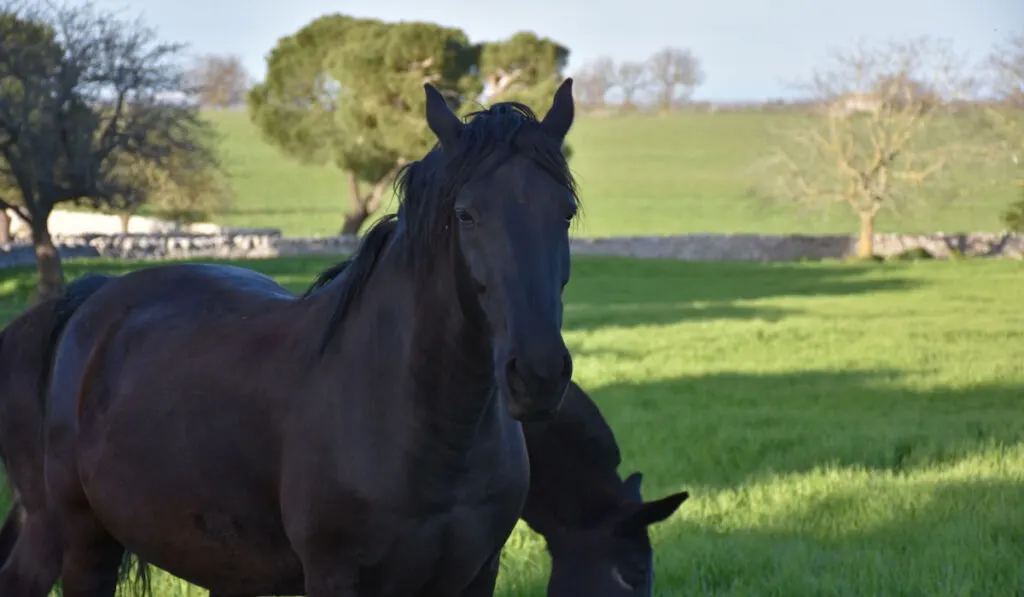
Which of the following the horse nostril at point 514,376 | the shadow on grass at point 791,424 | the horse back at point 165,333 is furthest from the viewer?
the shadow on grass at point 791,424

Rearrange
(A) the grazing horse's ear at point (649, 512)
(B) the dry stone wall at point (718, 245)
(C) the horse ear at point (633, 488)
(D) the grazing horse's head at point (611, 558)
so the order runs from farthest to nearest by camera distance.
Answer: (B) the dry stone wall at point (718, 245) < (C) the horse ear at point (633, 488) < (D) the grazing horse's head at point (611, 558) < (A) the grazing horse's ear at point (649, 512)

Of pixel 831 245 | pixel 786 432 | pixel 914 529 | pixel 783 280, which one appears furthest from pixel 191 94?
pixel 831 245

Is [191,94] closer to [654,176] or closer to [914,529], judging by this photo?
[914,529]

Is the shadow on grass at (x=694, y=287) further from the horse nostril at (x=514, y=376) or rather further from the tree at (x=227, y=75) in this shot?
the tree at (x=227, y=75)

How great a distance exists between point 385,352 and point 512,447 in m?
0.44

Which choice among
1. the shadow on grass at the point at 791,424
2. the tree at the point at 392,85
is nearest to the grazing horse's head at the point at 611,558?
the shadow on grass at the point at 791,424

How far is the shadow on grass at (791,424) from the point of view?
880 centimetres

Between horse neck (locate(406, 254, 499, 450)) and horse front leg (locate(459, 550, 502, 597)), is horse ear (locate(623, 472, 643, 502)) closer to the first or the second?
horse front leg (locate(459, 550, 502, 597))

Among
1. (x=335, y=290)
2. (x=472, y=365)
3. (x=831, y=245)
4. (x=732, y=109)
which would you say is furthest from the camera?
(x=732, y=109)

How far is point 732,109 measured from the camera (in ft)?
354

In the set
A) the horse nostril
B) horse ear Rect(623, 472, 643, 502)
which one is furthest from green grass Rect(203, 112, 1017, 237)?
the horse nostril

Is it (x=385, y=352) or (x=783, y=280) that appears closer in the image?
(x=385, y=352)

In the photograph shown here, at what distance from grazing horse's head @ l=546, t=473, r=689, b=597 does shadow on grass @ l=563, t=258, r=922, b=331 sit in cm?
1632

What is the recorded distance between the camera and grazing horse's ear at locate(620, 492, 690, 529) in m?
3.98
